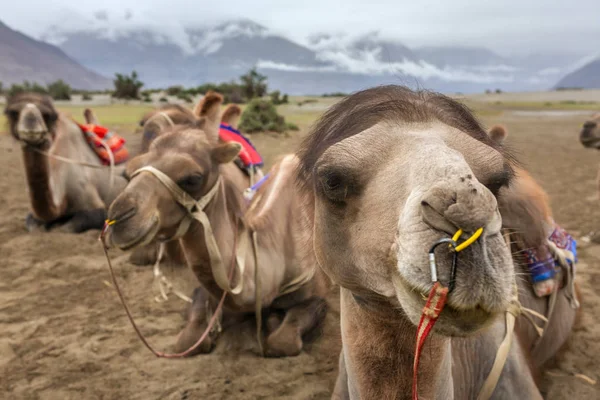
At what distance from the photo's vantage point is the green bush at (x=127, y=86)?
3700 cm

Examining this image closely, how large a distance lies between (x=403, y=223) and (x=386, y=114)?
562 mm

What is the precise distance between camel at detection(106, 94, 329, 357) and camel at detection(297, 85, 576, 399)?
118 cm

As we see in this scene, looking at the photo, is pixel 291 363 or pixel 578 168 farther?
pixel 578 168

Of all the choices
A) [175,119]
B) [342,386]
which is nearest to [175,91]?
[175,119]

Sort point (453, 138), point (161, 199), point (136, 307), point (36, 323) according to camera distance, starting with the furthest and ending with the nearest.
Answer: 1. point (136, 307)
2. point (36, 323)
3. point (161, 199)
4. point (453, 138)

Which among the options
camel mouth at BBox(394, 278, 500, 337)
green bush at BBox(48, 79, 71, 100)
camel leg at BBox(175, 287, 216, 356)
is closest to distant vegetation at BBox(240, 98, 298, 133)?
camel leg at BBox(175, 287, 216, 356)

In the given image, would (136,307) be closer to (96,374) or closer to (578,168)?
(96,374)

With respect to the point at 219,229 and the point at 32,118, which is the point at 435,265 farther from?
the point at 32,118

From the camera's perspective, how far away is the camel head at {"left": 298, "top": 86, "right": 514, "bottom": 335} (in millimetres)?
1154

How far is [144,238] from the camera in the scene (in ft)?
10.4

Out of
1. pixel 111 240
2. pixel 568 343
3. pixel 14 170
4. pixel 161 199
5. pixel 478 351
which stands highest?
pixel 161 199

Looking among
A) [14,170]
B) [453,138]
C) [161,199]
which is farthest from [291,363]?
[14,170]

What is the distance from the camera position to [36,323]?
4.52m

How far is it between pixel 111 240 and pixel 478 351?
91.0 inches
